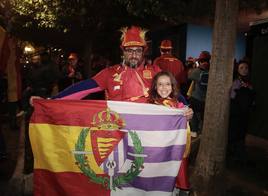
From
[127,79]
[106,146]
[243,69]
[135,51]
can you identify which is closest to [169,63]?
[243,69]

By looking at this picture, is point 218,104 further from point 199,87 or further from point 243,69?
point 199,87

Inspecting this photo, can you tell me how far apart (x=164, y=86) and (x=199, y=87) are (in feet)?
12.4

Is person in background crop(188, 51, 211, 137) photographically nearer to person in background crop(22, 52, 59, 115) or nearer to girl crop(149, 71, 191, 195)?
person in background crop(22, 52, 59, 115)

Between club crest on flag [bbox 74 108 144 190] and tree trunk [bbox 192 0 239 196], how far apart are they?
1.55 meters

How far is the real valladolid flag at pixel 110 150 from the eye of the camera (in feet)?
13.6

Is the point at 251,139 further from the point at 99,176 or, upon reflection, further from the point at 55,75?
the point at 99,176

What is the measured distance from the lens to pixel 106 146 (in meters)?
4.24

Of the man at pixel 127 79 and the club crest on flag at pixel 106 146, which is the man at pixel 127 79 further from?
the club crest on flag at pixel 106 146

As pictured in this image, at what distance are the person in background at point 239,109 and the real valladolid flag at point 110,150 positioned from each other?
10.1ft

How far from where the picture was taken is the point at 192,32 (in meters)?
15.4

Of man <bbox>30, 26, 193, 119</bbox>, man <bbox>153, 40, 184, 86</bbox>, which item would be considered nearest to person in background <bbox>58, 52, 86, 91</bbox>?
man <bbox>153, 40, 184, 86</bbox>

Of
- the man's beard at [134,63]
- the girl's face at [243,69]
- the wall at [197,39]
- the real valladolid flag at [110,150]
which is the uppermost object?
the wall at [197,39]

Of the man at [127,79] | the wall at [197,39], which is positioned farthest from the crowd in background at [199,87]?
the wall at [197,39]

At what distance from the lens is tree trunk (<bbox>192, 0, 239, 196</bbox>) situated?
17.2 feet
